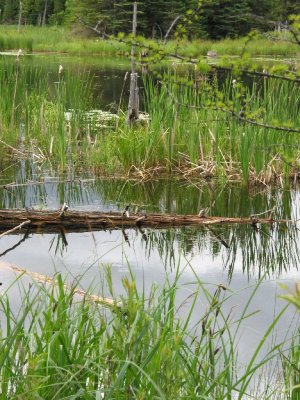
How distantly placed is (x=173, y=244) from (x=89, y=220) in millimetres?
737

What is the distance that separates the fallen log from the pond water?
9 cm

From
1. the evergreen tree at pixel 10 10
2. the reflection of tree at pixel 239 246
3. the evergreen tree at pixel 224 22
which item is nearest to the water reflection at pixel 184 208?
the reflection of tree at pixel 239 246

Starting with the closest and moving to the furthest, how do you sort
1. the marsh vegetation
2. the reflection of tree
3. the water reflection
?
1. the marsh vegetation
2. the reflection of tree
3. the water reflection

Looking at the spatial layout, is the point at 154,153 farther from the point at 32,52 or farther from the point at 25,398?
the point at 32,52

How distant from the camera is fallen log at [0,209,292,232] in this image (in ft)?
17.8

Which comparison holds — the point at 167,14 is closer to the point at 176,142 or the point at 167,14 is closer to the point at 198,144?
the point at 176,142

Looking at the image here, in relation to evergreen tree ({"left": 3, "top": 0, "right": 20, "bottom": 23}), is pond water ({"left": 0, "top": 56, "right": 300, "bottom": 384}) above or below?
below

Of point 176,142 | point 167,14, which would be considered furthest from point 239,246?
point 167,14

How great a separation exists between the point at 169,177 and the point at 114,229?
6.60 feet

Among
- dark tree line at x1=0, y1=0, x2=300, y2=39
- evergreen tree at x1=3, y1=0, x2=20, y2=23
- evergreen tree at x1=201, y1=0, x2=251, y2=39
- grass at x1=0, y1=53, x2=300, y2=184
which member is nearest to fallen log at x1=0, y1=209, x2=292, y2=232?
grass at x1=0, y1=53, x2=300, y2=184

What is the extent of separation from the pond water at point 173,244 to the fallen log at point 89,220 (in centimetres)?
9

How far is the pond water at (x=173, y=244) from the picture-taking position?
163 inches

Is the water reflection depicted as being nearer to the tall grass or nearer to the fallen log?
the fallen log

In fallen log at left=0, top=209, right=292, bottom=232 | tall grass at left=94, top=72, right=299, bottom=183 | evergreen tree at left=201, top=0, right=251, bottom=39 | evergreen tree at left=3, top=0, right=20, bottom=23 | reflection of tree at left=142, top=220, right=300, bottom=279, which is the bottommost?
reflection of tree at left=142, top=220, right=300, bottom=279
